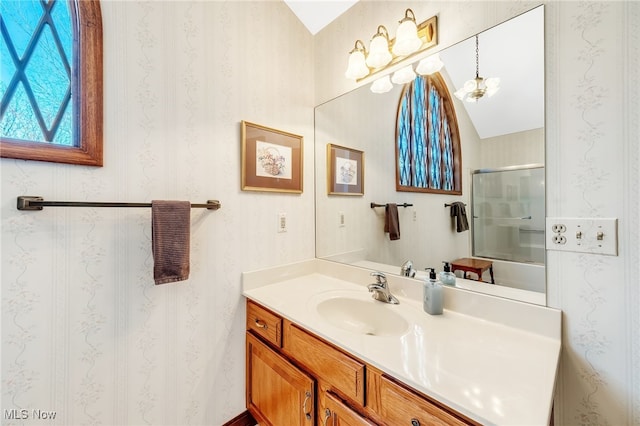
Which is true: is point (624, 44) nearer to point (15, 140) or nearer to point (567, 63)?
point (567, 63)

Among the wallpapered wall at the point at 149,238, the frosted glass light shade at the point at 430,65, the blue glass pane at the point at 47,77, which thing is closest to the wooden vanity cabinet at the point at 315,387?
the wallpapered wall at the point at 149,238

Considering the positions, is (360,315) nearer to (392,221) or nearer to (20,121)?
(392,221)

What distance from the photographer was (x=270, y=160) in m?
1.49

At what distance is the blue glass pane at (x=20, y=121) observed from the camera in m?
0.82

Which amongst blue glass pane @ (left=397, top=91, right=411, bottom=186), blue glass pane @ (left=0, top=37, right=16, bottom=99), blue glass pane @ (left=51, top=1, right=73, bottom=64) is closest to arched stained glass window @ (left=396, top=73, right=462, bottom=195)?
blue glass pane @ (left=397, top=91, right=411, bottom=186)

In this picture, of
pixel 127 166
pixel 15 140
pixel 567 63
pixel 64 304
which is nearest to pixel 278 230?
pixel 127 166

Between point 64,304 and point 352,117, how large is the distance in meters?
1.61

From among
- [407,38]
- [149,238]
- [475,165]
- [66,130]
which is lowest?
[149,238]

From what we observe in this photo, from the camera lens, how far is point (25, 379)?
2.78ft

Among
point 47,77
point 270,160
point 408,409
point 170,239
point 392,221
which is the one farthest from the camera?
point 270,160

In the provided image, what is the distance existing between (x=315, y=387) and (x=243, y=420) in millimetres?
731

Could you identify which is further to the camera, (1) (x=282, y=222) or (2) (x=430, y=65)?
(1) (x=282, y=222)

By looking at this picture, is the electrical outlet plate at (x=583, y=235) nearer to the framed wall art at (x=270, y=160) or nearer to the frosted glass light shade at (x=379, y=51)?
the frosted glass light shade at (x=379, y=51)

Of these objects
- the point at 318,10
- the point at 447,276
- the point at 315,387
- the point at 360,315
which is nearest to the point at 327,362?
the point at 315,387
